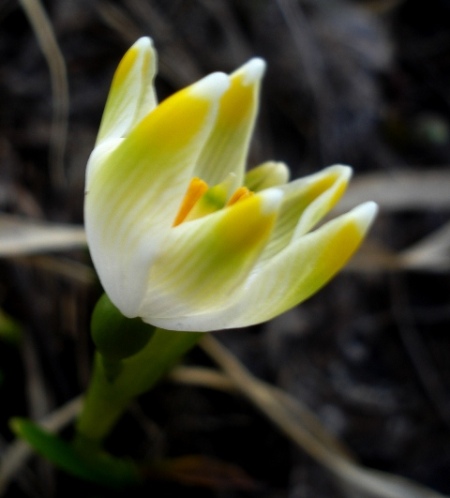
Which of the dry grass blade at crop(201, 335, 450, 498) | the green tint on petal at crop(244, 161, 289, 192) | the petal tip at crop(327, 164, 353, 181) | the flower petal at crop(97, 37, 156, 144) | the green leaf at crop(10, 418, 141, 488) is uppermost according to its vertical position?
the flower petal at crop(97, 37, 156, 144)

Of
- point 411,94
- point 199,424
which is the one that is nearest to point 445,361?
point 199,424

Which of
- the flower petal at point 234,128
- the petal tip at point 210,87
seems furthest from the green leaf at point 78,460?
the petal tip at point 210,87

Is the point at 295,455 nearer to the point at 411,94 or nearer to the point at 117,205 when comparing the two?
the point at 117,205

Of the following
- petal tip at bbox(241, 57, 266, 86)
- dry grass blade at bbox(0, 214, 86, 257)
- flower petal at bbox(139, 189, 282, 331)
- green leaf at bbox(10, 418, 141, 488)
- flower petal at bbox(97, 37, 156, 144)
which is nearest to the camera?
flower petal at bbox(139, 189, 282, 331)

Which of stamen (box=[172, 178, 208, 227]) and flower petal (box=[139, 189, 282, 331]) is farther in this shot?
stamen (box=[172, 178, 208, 227])

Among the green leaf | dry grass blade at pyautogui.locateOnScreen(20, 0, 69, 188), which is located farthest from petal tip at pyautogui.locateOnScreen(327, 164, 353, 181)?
dry grass blade at pyautogui.locateOnScreen(20, 0, 69, 188)

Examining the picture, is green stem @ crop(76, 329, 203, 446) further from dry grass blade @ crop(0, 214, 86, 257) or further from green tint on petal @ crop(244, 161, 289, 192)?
dry grass blade @ crop(0, 214, 86, 257)

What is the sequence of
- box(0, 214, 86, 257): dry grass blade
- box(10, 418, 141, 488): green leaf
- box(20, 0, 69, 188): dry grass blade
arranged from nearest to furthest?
box(10, 418, 141, 488): green leaf → box(0, 214, 86, 257): dry grass blade → box(20, 0, 69, 188): dry grass blade

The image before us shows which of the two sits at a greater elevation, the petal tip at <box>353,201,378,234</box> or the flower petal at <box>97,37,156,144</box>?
the flower petal at <box>97,37,156,144</box>

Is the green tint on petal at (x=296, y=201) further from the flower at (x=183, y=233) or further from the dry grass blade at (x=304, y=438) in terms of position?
the dry grass blade at (x=304, y=438)
